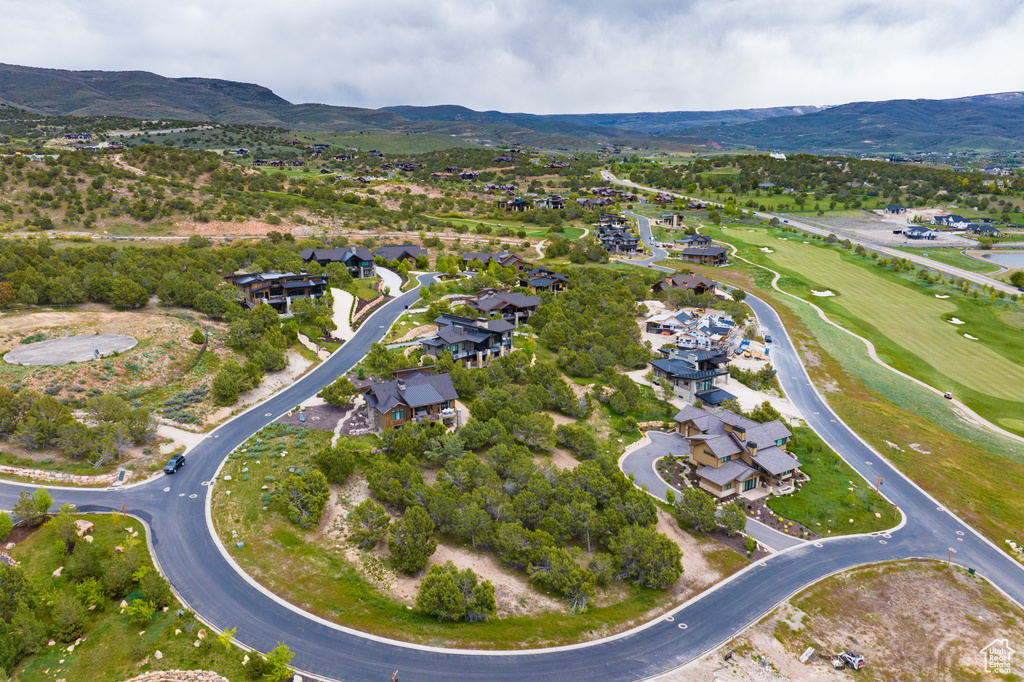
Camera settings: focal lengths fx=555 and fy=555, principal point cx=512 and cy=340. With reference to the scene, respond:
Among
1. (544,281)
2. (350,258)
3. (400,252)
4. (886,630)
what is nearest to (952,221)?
(544,281)

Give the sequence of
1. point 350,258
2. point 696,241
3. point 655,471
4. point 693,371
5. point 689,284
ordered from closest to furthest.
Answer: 1. point 655,471
2. point 693,371
3. point 689,284
4. point 350,258
5. point 696,241

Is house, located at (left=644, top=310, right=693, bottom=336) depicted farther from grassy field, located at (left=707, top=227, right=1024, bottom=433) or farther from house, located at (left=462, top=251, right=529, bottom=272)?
house, located at (left=462, top=251, right=529, bottom=272)

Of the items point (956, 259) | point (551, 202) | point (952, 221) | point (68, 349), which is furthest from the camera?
point (551, 202)

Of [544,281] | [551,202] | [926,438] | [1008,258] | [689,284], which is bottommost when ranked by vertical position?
[926,438]

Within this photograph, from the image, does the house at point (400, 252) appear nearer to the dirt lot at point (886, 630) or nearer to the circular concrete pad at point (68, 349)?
the circular concrete pad at point (68, 349)

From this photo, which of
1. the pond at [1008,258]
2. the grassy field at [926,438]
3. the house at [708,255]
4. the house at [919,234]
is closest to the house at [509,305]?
the grassy field at [926,438]

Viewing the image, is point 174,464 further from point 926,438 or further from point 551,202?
point 551,202
